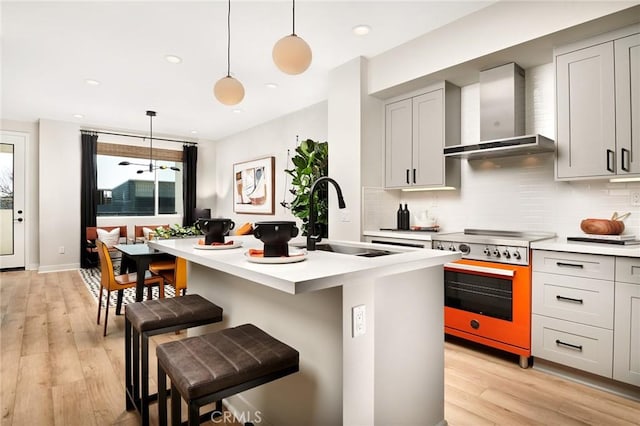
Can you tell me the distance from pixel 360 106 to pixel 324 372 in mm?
2886

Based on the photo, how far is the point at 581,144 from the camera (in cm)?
254

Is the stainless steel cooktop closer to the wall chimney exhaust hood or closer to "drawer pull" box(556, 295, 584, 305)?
"drawer pull" box(556, 295, 584, 305)

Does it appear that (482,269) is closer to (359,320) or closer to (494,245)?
(494,245)

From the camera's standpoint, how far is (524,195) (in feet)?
10.2

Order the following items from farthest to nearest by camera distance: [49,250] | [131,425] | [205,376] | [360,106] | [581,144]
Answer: [49,250]
[360,106]
[581,144]
[131,425]
[205,376]

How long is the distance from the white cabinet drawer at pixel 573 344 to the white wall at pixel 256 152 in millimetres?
2655

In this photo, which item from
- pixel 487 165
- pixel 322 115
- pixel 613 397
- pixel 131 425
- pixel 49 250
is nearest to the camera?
pixel 131 425

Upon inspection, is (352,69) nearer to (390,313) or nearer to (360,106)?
(360,106)

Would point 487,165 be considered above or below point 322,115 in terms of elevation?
below

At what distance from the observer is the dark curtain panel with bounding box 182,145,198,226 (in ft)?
26.1

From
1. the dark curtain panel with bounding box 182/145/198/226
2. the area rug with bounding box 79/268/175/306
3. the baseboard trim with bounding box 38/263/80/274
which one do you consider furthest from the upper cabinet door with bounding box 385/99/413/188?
the baseboard trim with bounding box 38/263/80/274

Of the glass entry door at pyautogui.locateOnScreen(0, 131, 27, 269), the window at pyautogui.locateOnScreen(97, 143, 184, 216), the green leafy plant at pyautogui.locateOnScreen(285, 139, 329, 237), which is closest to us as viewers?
the green leafy plant at pyautogui.locateOnScreen(285, 139, 329, 237)

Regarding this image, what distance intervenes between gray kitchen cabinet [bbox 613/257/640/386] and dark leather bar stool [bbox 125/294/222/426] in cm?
241

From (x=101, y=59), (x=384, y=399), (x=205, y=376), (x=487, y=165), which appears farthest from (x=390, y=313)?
(x=101, y=59)
